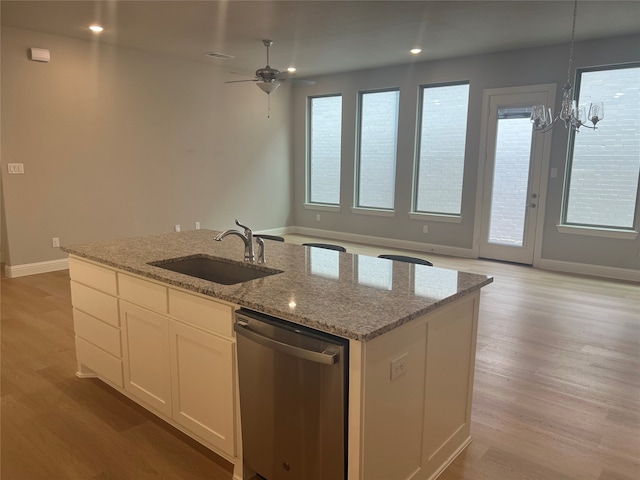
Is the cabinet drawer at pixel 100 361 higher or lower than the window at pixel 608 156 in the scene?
lower

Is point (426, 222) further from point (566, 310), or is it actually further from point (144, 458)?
point (144, 458)

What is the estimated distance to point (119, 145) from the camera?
613 centimetres

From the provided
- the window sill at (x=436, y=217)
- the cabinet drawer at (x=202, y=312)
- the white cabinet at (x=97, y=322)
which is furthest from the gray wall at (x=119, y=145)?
the cabinet drawer at (x=202, y=312)

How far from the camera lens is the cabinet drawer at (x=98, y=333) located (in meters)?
2.63

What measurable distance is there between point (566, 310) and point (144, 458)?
12.8ft

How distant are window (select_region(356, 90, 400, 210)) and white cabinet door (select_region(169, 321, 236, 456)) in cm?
577

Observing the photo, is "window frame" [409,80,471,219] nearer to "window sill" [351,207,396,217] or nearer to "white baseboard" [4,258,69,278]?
"window sill" [351,207,396,217]

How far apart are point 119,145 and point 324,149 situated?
3.54m

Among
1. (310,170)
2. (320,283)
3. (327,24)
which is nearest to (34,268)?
(327,24)

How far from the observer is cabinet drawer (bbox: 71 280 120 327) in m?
2.60

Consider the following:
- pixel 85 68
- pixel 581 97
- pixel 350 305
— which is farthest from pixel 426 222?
pixel 350 305

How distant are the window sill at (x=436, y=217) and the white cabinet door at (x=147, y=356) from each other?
532 centimetres

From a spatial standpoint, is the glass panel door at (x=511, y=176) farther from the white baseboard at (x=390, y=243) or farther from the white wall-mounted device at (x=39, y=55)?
the white wall-mounted device at (x=39, y=55)

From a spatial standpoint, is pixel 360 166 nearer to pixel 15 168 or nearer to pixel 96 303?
pixel 15 168
